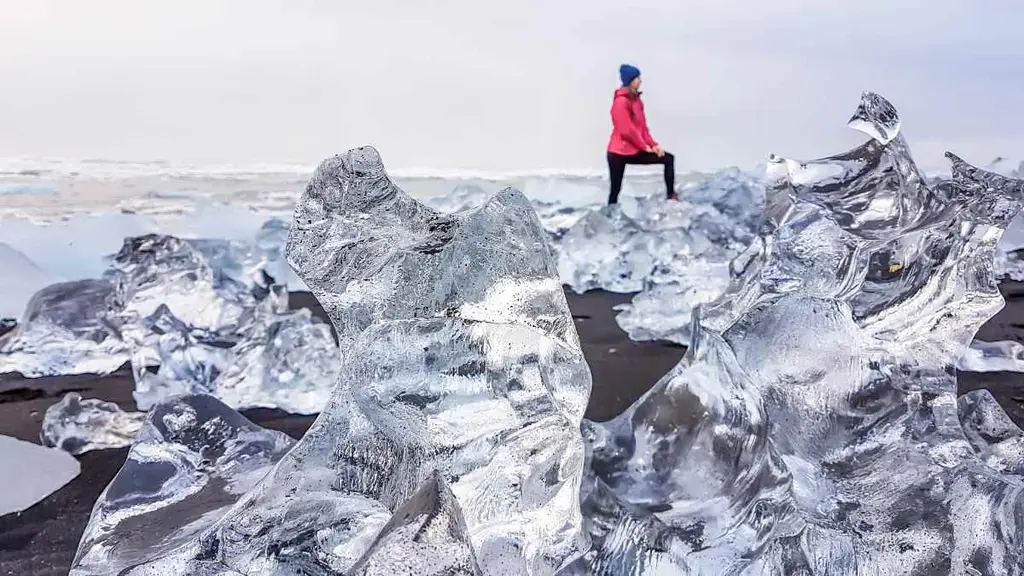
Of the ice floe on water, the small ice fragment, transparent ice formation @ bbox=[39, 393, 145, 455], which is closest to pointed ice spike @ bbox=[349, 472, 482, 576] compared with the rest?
the ice floe on water

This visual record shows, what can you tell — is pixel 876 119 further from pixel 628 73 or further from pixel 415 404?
pixel 628 73

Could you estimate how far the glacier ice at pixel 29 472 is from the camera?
1.19 meters

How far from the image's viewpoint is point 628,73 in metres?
3.62

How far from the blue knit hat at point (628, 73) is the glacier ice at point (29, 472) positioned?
2868 millimetres

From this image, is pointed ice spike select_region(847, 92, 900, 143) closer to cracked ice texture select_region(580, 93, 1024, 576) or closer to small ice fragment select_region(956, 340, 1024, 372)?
cracked ice texture select_region(580, 93, 1024, 576)

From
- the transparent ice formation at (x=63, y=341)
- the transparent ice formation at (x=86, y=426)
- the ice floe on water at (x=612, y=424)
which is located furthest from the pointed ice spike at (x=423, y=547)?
the transparent ice formation at (x=63, y=341)

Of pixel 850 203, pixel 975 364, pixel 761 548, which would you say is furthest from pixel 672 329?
pixel 761 548

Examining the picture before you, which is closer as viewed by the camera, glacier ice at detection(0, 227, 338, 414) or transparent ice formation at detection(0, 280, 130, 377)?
glacier ice at detection(0, 227, 338, 414)

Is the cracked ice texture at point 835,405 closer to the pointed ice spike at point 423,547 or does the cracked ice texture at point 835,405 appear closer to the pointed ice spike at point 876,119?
the pointed ice spike at point 876,119

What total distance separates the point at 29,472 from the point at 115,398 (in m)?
0.43

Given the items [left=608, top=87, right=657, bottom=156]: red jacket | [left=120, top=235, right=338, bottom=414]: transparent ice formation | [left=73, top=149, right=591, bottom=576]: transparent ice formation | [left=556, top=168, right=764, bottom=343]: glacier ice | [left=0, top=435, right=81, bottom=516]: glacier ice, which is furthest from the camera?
[left=608, top=87, right=657, bottom=156]: red jacket

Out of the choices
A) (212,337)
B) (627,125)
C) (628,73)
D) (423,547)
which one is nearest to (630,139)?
(627,125)

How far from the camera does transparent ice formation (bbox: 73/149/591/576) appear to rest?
66cm

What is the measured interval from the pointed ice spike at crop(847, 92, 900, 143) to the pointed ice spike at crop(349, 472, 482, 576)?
64cm
